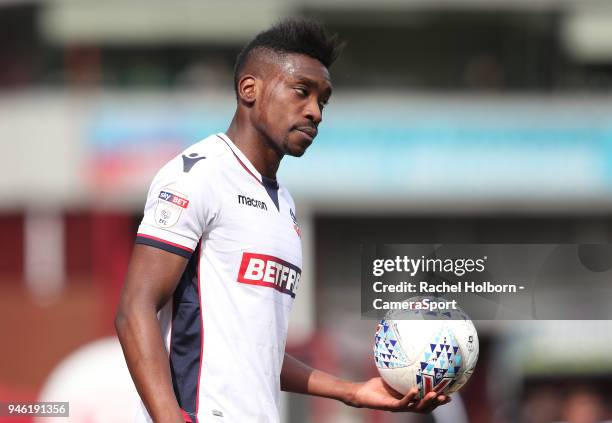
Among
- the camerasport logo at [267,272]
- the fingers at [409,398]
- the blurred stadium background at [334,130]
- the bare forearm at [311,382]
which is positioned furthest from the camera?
the blurred stadium background at [334,130]

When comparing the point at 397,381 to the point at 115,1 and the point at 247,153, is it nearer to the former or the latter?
the point at 247,153

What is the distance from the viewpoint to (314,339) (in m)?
12.1

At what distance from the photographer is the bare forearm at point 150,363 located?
3.56 meters

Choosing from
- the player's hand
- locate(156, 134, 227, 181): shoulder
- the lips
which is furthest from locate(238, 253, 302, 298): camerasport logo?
the player's hand

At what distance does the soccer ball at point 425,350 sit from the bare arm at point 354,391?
43mm

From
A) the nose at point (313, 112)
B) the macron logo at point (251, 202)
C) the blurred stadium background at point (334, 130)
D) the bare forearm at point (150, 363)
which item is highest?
the blurred stadium background at point (334, 130)

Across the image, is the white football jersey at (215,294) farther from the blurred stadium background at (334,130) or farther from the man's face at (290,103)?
the blurred stadium background at (334,130)

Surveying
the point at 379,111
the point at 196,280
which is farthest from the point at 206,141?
the point at 379,111

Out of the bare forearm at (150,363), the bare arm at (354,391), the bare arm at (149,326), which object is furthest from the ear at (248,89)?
the bare arm at (354,391)

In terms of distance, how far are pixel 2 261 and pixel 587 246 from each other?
64.0ft

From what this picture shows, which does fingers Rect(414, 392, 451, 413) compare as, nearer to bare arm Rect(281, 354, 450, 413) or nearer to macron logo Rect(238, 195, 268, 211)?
bare arm Rect(281, 354, 450, 413)

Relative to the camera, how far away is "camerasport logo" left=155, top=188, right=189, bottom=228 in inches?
144

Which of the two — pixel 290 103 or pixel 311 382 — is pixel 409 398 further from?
pixel 290 103

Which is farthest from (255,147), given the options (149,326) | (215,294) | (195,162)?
(149,326)
